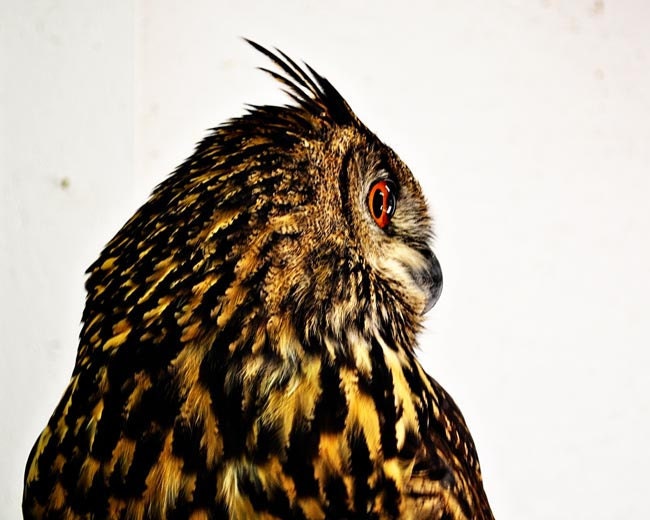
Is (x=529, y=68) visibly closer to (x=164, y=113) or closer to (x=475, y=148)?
(x=475, y=148)

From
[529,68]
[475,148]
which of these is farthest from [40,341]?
[529,68]

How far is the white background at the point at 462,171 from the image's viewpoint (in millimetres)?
844

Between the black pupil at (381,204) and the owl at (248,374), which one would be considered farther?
the black pupil at (381,204)

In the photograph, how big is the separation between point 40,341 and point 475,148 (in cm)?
72

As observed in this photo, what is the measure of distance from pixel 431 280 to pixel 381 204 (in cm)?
16

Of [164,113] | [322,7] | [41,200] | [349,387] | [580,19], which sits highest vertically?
[580,19]

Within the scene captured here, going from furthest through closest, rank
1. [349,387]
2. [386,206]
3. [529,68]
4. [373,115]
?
[529,68], [373,115], [386,206], [349,387]

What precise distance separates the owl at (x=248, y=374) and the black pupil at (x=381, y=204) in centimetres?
6

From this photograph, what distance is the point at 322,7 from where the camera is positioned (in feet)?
3.20

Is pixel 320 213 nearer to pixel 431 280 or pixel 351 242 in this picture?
pixel 351 242

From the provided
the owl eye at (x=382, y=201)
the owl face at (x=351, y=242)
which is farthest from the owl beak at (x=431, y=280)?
the owl eye at (x=382, y=201)

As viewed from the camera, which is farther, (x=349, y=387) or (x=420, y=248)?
(x=420, y=248)

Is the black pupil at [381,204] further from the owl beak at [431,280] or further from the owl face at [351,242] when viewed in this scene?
the owl beak at [431,280]

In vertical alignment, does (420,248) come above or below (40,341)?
above
